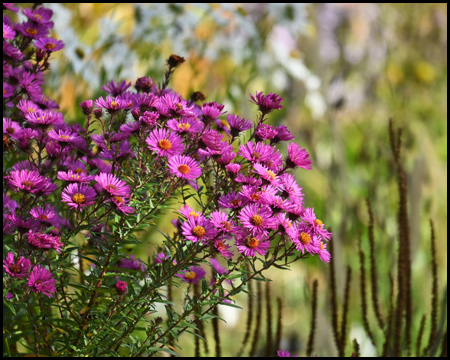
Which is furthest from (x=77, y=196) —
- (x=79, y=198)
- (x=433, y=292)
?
(x=433, y=292)

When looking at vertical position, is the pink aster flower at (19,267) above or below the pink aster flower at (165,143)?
below

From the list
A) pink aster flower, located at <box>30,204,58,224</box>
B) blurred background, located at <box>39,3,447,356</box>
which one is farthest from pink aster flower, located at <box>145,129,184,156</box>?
blurred background, located at <box>39,3,447,356</box>

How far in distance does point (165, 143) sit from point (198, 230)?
0.47 ft

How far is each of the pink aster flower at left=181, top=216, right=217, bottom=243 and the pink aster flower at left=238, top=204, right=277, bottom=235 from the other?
1.9 inches

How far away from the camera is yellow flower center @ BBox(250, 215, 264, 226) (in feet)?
2.89

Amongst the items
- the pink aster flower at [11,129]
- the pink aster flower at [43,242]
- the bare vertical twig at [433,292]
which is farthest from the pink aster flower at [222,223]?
the bare vertical twig at [433,292]

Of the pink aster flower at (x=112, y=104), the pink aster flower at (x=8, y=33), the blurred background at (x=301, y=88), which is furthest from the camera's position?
the blurred background at (x=301, y=88)

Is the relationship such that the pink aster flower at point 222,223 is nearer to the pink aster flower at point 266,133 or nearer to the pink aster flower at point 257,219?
the pink aster flower at point 257,219

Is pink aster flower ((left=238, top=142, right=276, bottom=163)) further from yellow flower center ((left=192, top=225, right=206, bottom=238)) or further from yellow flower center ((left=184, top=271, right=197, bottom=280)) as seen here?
yellow flower center ((left=184, top=271, right=197, bottom=280))

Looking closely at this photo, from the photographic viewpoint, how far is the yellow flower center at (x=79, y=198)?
2.94 ft

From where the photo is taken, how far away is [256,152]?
97cm

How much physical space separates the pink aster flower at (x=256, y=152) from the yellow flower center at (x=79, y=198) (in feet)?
0.83

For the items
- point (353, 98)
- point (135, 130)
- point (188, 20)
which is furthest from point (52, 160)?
point (353, 98)

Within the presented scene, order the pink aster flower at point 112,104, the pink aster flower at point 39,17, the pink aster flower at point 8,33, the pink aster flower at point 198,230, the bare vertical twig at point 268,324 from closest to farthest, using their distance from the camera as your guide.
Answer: the pink aster flower at point 198,230
the pink aster flower at point 112,104
the pink aster flower at point 8,33
the pink aster flower at point 39,17
the bare vertical twig at point 268,324
